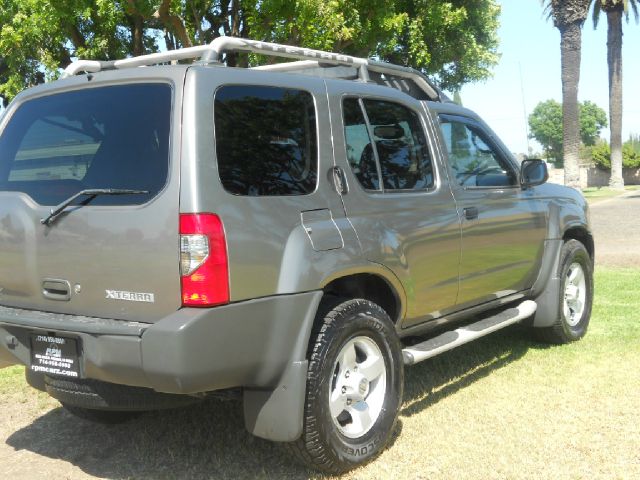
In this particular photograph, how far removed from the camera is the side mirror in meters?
5.29

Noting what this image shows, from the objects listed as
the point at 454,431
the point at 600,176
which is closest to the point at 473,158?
the point at 454,431

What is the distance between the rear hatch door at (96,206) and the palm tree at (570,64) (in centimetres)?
2050

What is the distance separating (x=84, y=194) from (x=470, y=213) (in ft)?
7.91

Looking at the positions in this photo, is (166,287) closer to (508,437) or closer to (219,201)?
(219,201)

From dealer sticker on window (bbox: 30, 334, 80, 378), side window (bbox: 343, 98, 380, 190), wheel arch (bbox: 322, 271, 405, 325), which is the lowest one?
dealer sticker on window (bbox: 30, 334, 80, 378)

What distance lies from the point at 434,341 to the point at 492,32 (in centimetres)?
1903

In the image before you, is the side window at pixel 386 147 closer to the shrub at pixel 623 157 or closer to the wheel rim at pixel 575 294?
the wheel rim at pixel 575 294

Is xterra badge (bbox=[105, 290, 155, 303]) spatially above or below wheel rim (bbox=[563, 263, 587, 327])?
above

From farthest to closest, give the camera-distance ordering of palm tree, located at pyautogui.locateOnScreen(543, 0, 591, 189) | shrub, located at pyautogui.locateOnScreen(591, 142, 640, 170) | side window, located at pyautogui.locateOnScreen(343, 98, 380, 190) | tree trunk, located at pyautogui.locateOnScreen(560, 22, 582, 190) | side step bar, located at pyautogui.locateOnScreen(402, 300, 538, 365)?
shrub, located at pyautogui.locateOnScreen(591, 142, 640, 170) < tree trunk, located at pyautogui.locateOnScreen(560, 22, 582, 190) < palm tree, located at pyautogui.locateOnScreen(543, 0, 591, 189) < side step bar, located at pyautogui.locateOnScreen(402, 300, 538, 365) < side window, located at pyautogui.locateOnScreen(343, 98, 380, 190)

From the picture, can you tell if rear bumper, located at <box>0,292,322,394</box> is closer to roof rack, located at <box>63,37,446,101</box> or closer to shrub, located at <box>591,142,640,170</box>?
roof rack, located at <box>63,37,446,101</box>

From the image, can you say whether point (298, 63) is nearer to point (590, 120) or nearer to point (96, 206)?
point (96, 206)

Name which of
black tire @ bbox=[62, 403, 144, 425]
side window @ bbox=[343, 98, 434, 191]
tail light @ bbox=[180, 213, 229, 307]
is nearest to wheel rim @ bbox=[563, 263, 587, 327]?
side window @ bbox=[343, 98, 434, 191]

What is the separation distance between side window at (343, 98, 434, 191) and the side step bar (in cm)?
93

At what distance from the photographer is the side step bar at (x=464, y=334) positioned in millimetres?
4182
